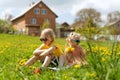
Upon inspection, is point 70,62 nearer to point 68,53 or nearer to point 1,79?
point 68,53

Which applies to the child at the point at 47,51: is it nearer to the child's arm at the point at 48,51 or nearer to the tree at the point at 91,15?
the child's arm at the point at 48,51

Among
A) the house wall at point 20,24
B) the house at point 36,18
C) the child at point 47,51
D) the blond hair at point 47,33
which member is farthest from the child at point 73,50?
the house wall at point 20,24

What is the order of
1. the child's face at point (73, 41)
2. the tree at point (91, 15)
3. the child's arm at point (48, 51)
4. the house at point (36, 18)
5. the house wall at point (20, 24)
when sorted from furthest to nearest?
the house wall at point (20, 24) → the house at point (36, 18) → the child's face at point (73, 41) → the child's arm at point (48, 51) → the tree at point (91, 15)

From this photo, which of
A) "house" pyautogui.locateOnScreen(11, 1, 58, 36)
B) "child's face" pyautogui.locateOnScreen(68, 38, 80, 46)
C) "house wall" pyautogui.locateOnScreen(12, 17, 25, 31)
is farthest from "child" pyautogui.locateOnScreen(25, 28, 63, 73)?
"house wall" pyautogui.locateOnScreen(12, 17, 25, 31)

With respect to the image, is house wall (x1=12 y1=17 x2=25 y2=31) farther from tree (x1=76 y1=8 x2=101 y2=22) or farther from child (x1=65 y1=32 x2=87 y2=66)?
child (x1=65 y1=32 x2=87 y2=66)

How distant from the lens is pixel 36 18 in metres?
87.9

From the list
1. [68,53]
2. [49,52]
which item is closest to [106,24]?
[49,52]

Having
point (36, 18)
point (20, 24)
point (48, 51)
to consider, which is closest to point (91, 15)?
point (48, 51)

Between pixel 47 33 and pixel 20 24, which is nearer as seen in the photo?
pixel 47 33

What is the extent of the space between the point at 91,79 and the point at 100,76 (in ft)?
2.03

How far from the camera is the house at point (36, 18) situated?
85.8 meters

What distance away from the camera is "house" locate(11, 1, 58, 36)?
85.8 metres

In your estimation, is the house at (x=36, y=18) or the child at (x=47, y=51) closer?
the child at (x=47, y=51)

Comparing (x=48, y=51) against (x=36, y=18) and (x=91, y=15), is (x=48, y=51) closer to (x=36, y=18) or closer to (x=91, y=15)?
(x=91, y=15)
